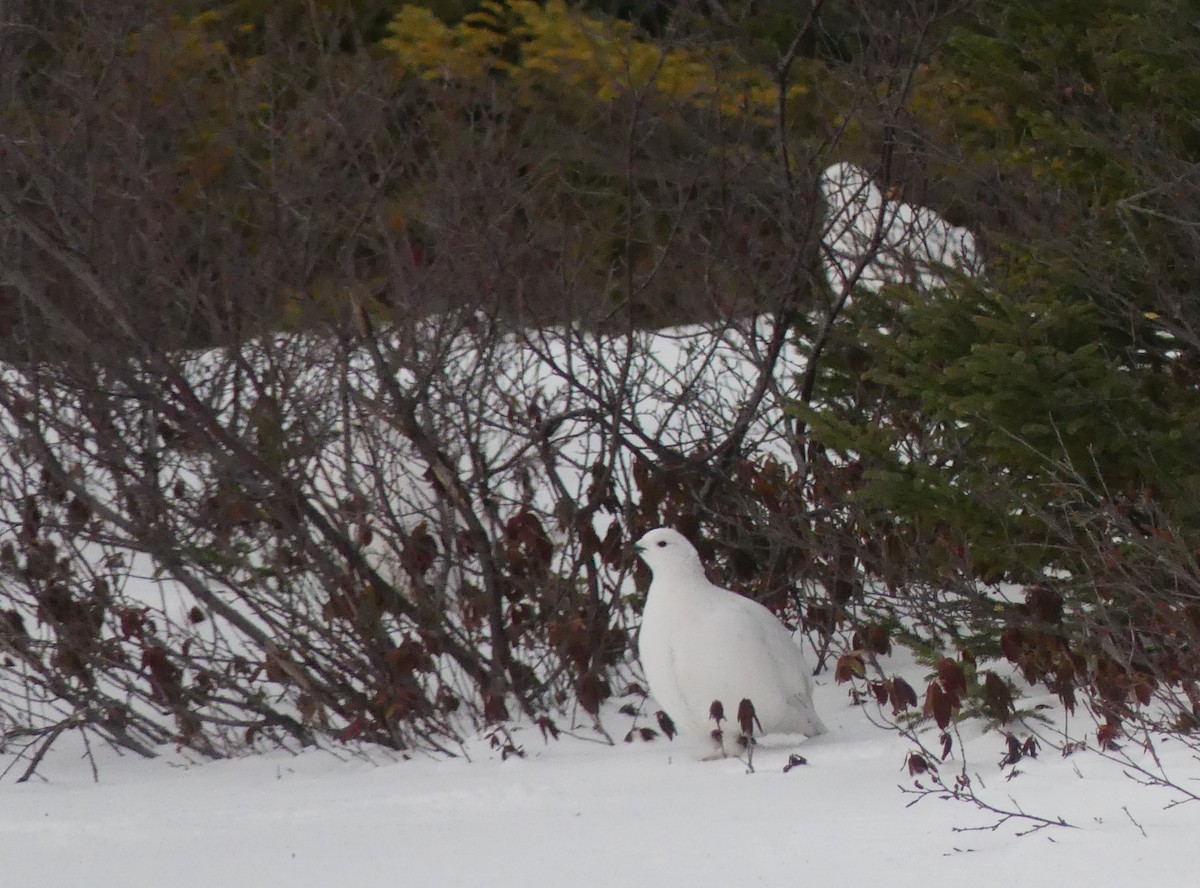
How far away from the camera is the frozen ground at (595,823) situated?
12.2 feet

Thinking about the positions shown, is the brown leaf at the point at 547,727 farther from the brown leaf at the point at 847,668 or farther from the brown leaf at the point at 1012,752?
the brown leaf at the point at 1012,752

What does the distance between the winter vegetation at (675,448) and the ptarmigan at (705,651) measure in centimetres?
18

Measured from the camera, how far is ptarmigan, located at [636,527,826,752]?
15.0ft

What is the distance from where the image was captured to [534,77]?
1134cm

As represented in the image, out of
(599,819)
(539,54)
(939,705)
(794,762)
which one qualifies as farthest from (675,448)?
(539,54)

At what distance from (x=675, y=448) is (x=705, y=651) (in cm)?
178

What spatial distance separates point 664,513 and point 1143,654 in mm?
1761

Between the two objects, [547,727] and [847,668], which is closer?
[847,668]

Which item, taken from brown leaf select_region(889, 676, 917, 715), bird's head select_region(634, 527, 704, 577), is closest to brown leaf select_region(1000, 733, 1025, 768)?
brown leaf select_region(889, 676, 917, 715)

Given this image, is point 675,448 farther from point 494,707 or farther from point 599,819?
point 599,819

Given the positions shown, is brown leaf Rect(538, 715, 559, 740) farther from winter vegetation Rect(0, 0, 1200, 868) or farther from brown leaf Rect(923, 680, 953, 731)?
brown leaf Rect(923, 680, 953, 731)

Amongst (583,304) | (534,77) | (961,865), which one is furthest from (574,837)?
(534,77)

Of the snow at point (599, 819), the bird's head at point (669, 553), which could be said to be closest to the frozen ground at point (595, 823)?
the snow at point (599, 819)

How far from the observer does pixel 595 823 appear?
14.1 feet
